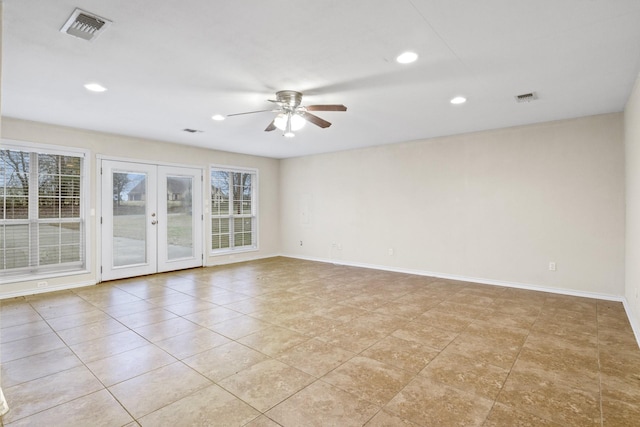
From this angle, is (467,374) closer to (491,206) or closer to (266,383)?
(266,383)

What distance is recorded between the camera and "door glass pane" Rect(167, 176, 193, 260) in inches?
251

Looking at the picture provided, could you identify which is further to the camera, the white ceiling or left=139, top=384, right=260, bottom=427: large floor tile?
the white ceiling

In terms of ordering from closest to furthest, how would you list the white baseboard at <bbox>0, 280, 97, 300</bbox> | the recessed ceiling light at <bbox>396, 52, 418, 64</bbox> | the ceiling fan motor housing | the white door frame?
the recessed ceiling light at <bbox>396, 52, 418, 64</bbox>
the ceiling fan motor housing
the white baseboard at <bbox>0, 280, 97, 300</bbox>
the white door frame

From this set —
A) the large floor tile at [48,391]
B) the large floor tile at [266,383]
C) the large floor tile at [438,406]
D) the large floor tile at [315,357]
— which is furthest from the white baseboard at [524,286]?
the large floor tile at [48,391]

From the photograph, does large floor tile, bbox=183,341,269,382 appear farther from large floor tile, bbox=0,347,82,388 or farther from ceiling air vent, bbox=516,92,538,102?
ceiling air vent, bbox=516,92,538,102

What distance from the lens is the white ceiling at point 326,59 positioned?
2129 mm

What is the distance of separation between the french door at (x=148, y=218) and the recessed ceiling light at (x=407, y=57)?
5.01m

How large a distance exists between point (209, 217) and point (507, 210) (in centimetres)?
562

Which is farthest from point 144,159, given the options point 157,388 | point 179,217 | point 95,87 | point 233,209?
point 157,388

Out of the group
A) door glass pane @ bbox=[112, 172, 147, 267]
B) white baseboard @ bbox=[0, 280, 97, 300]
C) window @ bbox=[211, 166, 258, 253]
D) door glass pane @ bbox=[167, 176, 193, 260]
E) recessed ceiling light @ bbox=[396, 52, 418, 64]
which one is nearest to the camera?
recessed ceiling light @ bbox=[396, 52, 418, 64]

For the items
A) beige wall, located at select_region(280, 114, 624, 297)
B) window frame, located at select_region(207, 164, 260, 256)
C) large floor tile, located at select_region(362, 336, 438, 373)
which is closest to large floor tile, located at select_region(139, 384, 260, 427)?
large floor tile, located at select_region(362, 336, 438, 373)

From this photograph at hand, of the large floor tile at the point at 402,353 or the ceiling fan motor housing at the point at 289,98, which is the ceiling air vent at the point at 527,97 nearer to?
the ceiling fan motor housing at the point at 289,98

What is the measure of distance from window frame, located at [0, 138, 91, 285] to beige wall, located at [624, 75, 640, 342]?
23.5 ft

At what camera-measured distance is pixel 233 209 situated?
24.7ft
